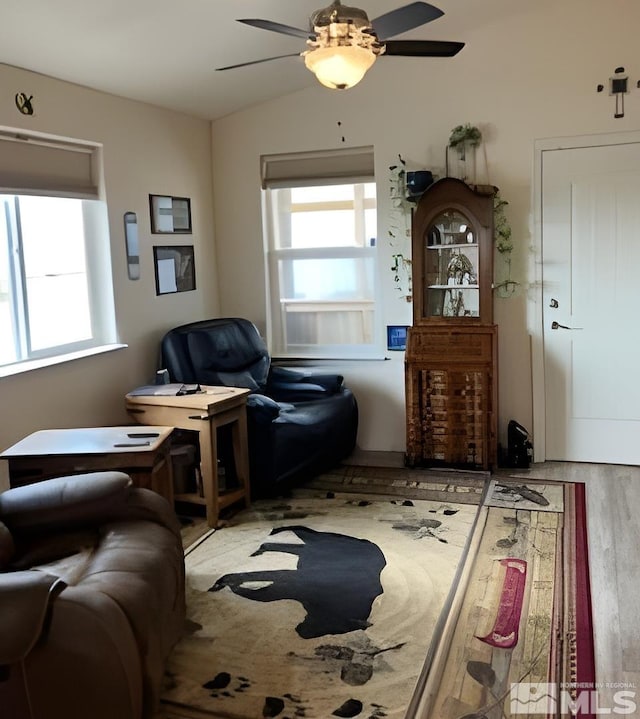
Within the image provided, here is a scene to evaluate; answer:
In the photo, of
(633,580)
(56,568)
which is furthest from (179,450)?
(633,580)

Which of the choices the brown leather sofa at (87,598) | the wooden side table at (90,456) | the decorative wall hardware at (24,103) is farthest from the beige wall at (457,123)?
the brown leather sofa at (87,598)

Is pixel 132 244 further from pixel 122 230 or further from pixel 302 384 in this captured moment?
pixel 302 384

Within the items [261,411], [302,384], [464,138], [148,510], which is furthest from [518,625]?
[464,138]

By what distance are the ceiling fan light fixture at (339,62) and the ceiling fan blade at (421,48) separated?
0.21 metres

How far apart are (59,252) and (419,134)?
7.90 ft

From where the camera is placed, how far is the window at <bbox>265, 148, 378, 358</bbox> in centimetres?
517

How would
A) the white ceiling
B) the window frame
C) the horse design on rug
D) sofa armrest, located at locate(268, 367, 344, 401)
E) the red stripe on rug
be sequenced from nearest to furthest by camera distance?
the red stripe on rug, the horse design on rug, the white ceiling, sofa armrest, located at locate(268, 367, 344, 401), the window frame

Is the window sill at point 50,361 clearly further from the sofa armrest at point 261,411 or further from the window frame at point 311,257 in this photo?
the window frame at point 311,257

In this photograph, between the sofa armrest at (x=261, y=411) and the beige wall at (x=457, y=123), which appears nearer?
the sofa armrest at (x=261, y=411)

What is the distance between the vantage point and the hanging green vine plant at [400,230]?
4.92 m

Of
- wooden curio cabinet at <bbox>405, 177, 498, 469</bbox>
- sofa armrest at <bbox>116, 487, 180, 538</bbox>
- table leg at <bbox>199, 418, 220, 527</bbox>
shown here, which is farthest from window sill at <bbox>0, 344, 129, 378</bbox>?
wooden curio cabinet at <bbox>405, 177, 498, 469</bbox>

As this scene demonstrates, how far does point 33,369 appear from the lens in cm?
362

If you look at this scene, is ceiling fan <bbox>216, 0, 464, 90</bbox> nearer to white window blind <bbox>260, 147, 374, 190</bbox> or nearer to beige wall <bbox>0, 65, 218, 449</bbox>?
beige wall <bbox>0, 65, 218, 449</bbox>

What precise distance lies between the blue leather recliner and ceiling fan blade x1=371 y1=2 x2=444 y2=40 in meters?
2.12
